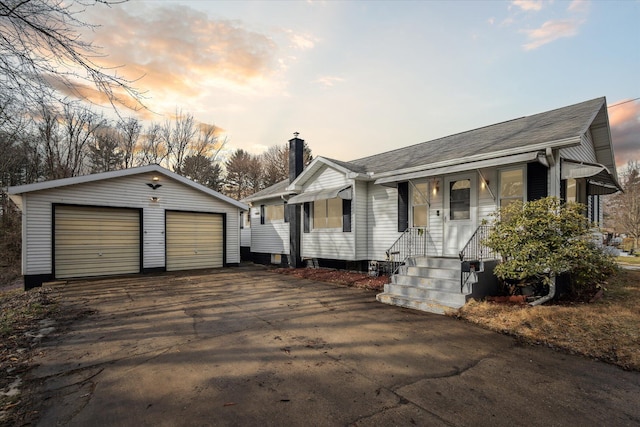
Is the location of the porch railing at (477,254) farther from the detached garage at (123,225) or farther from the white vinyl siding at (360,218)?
the detached garage at (123,225)

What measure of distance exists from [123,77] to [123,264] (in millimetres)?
9940

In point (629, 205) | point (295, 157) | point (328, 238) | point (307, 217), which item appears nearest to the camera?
point (328, 238)

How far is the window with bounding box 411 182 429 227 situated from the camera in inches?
340

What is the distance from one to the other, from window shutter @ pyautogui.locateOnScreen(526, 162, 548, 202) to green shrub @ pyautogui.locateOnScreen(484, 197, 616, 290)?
65 centimetres

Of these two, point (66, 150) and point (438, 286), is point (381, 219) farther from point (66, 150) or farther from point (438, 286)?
point (66, 150)

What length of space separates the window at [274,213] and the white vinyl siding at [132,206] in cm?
178

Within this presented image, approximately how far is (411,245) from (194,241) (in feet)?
31.8

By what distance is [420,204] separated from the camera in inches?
347

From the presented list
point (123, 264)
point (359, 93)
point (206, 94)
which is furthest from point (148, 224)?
point (359, 93)

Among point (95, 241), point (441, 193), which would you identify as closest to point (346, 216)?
point (441, 193)

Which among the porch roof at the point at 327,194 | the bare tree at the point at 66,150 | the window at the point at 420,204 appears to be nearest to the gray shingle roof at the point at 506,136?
the window at the point at 420,204

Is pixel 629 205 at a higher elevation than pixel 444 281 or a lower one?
higher

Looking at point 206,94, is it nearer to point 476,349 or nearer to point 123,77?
point 123,77

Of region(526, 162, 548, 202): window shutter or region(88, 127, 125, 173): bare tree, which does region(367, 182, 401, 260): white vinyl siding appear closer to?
region(526, 162, 548, 202): window shutter
